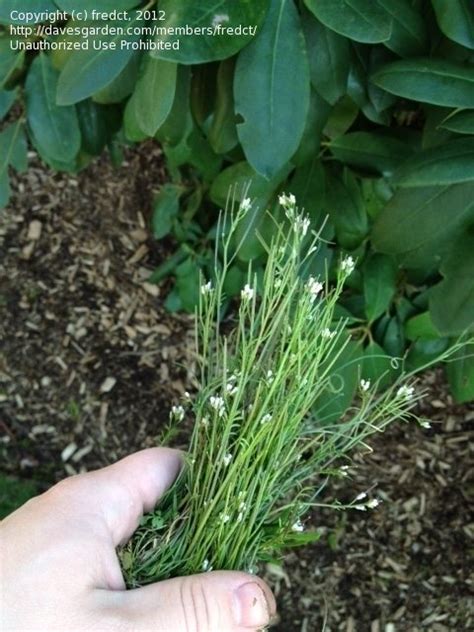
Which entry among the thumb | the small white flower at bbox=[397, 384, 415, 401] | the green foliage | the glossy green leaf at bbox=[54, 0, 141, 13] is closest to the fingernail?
the thumb

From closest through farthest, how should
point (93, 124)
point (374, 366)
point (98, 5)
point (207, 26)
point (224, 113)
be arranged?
point (207, 26)
point (98, 5)
point (224, 113)
point (374, 366)
point (93, 124)

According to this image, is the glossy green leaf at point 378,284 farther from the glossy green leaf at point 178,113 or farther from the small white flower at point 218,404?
the small white flower at point 218,404

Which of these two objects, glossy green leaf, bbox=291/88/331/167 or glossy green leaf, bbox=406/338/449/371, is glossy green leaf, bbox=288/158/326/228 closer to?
glossy green leaf, bbox=291/88/331/167

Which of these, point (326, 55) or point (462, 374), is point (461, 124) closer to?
point (326, 55)

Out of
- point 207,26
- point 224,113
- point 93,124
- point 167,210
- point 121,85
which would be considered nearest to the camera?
point 207,26

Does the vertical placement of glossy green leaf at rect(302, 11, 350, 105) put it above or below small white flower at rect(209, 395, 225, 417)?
above

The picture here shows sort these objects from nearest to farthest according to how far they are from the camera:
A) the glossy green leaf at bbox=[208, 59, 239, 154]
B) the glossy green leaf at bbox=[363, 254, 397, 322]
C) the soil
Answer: the glossy green leaf at bbox=[208, 59, 239, 154] → the glossy green leaf at bbox=[363, 254, 397, 322] → the soil

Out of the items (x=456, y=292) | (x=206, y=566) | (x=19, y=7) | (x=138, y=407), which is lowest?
(x=138, y=407)

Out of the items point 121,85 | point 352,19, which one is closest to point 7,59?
point 121,85
